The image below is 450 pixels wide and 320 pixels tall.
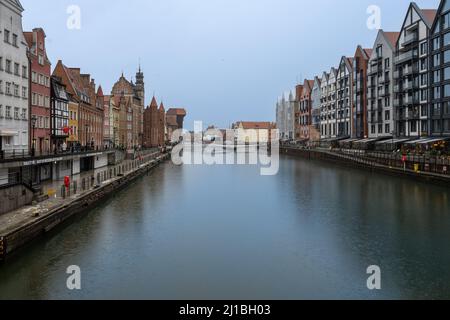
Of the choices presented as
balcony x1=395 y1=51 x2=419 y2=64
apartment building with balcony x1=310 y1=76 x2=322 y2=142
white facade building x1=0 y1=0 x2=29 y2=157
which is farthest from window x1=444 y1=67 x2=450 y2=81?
apartment building with balcony x1=310 y1=76 x2=322 y2=142

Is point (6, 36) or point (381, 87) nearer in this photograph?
point (6, 36)

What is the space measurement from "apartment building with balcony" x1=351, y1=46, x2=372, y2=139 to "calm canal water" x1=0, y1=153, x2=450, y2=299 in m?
55.3

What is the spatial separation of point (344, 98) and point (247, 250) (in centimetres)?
9647

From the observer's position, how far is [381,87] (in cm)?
9125

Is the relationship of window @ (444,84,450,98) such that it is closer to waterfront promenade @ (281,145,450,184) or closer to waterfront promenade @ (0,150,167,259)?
waterfront promenade @ (281,145,450,184)

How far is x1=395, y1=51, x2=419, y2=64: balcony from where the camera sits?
7581cm

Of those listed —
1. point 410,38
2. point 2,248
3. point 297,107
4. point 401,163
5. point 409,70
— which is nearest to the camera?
point 2,248

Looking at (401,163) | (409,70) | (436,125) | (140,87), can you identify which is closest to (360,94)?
(409,70)

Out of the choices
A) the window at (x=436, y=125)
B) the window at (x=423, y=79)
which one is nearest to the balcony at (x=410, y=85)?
the window at (x=423, y=79)

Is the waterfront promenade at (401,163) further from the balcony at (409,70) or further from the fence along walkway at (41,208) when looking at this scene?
the fence along walkway at (41,208)

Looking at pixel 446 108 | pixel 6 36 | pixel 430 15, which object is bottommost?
pixel 446 108

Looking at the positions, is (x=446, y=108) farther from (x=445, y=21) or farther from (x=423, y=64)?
(x=445, y=21)
